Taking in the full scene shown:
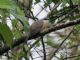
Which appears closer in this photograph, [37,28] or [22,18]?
[22,18]

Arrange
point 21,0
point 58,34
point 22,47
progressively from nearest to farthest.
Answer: point 22,47 → point 21,0 → point 58,34

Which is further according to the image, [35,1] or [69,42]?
[69,42]

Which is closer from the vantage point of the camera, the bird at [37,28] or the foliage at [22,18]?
the foliage at [22,18]

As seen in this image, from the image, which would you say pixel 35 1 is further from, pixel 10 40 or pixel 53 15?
pixel 10 40

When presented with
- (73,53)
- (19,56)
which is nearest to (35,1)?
(73,53)

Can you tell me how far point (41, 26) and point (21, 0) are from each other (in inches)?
28.8

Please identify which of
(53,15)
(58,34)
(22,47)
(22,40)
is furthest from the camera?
(58,34)

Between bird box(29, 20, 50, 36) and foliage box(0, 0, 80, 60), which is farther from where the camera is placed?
bird box(29, 20, 50, 36)

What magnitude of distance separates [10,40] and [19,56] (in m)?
0.56

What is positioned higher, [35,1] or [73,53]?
[35,1]

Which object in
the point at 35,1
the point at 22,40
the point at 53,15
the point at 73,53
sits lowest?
the point at 73,53

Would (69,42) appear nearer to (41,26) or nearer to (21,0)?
(21,0)

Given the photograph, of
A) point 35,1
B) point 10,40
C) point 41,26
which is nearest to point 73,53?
point 35,1

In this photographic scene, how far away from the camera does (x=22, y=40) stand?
873mm
